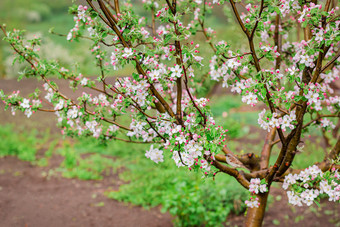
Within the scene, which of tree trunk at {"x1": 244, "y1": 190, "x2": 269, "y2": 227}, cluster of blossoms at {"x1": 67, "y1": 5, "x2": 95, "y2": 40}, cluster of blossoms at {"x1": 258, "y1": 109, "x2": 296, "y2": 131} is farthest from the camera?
tree trunk at {"x1": 244, "y1": 190, "x2": 269, "y2": 227}

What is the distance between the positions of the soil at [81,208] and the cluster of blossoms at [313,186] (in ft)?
5.62

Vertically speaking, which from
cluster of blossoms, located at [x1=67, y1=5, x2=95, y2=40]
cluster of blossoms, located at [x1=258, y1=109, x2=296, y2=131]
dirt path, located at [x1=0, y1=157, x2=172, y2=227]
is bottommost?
dirt path, located at [x1=0, y1=157, x2=172, y2=227]

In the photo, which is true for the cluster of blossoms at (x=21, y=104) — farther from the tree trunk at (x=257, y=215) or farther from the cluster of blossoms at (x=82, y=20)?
the tree trunk at (x=257, y=215)

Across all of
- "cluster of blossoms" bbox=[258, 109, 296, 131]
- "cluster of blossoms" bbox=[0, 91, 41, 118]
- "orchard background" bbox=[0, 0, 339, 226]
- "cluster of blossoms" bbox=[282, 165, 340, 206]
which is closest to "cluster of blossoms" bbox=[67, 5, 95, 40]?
"orchard background" bbox=[0, 0, 339, 226]

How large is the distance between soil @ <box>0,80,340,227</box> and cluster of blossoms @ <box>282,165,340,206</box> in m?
1.71

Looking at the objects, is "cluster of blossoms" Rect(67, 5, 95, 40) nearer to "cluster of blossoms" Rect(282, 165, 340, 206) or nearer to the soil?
"cluster of blossoms" Rect(282, 165, 340, 206)

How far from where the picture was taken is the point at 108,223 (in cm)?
392

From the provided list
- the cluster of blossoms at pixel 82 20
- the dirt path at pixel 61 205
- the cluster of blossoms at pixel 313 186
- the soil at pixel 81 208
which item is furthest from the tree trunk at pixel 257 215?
the cluster of blossoms at pixel 82 20

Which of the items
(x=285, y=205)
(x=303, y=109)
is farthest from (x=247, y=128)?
(x=303, y=109)

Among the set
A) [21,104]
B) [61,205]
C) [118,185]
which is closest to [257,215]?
[21,104]

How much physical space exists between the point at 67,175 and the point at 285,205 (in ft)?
10.9

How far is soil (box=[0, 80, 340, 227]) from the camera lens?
3854 millimetres

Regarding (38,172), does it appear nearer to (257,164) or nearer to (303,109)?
(257,164)

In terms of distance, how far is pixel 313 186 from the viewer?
2217mm
